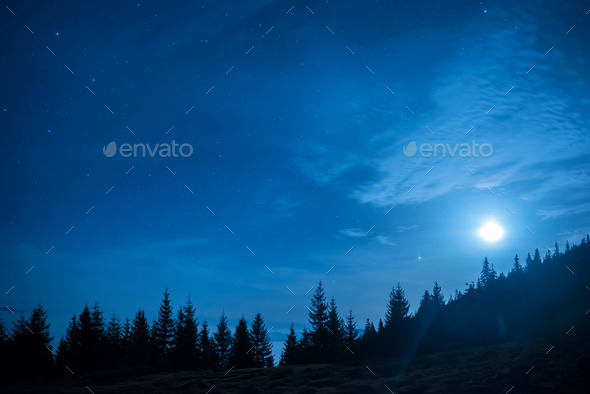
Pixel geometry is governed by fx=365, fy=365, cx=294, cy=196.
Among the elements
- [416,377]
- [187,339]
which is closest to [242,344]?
[187,339]

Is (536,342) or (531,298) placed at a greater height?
(531,298)

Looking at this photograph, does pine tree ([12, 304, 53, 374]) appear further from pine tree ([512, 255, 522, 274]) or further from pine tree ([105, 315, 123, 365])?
pine tree ([512, 255, 522, 274])

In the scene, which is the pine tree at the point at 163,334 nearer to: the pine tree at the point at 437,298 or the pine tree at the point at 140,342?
the pine tree at the point at 140,342

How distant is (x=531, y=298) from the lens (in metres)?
35.1

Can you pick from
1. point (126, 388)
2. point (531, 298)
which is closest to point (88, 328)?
point (126, 388)

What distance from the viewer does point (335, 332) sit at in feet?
138

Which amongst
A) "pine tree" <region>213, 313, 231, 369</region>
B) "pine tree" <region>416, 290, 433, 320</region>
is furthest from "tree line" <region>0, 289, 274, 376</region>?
"pine tree" <region>416, 290, 433, 320</region>

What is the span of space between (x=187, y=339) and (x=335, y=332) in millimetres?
16534

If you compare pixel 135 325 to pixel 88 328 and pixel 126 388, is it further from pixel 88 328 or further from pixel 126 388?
pixel 126 388

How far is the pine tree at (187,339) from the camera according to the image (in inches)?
1442

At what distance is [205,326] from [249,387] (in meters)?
34.2

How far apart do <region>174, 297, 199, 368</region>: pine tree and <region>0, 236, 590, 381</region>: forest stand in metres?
0.12

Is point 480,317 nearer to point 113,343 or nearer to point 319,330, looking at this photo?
point 319,330

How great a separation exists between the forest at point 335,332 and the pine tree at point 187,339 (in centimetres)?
12
